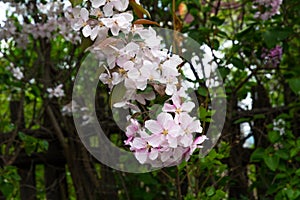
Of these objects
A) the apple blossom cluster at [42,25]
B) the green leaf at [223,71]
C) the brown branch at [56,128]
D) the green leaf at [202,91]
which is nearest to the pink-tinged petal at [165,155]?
the green leaf at [202,91]

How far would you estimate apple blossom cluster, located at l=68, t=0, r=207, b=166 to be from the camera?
3.01 feet

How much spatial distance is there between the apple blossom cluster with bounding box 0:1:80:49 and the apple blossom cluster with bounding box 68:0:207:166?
116cm

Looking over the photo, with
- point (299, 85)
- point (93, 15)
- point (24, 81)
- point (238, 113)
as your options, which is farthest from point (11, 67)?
point (93, 15)

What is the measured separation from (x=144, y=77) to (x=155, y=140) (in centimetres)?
11

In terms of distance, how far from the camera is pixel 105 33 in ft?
3.25

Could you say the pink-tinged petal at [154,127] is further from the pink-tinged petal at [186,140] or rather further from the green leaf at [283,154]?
the green leaf at [283,154]

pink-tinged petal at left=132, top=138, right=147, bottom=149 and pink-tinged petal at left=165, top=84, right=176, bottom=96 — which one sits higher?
pink-tinged petal at left=165, top=84, right=176, bottom=96

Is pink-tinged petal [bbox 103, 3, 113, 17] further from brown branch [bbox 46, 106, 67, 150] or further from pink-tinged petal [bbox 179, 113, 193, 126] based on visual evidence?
brown branch [bbox 46, 106, 67, 150]

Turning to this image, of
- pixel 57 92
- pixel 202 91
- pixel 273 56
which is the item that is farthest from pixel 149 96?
pixel 57 92

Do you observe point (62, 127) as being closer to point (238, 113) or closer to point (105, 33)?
point (238, 113)

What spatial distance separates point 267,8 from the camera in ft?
6.79

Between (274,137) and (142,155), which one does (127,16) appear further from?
(274,137)

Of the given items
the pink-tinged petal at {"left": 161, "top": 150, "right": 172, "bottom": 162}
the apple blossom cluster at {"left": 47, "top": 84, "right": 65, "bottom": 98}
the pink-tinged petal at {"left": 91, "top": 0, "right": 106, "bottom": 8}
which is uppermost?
the apple blossom cluster at {"left": 47, "top": 84, "right": 65, "bottom": 98}

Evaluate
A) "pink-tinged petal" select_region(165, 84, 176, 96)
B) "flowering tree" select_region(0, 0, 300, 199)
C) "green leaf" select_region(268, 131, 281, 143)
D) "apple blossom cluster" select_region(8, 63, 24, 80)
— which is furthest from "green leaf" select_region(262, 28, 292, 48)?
"pink-tinged petal" select_region(165, 84, 176, 96)
